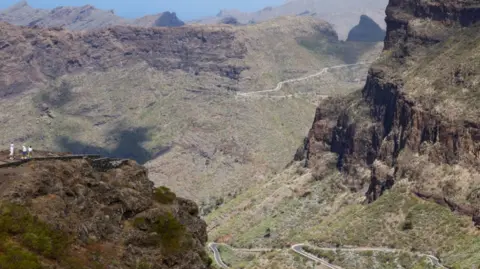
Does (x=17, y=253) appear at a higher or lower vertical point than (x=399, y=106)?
higher

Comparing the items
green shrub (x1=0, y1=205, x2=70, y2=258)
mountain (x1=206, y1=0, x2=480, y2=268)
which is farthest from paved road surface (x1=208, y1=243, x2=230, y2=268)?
green shrub (x1=0, y1=205, x2=70, y2=258)

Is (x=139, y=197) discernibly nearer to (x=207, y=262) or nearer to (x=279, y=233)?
(x=207, y=262)

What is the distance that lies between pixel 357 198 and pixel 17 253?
10689 centimetres

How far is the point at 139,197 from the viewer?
5928 centimetres

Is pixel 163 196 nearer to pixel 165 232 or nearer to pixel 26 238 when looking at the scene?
pixel 165 232

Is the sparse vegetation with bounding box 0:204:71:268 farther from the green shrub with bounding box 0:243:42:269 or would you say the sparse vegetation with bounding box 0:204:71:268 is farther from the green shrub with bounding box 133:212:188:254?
the green shrub with bounding box 133:212:188:254

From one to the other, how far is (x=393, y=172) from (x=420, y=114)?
10.1 meters

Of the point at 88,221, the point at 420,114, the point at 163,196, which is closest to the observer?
the point at 88,221

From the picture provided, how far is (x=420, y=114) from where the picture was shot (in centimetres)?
13288

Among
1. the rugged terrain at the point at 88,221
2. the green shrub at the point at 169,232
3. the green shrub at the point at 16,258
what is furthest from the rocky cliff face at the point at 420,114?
the green shrub at the point at 16,258

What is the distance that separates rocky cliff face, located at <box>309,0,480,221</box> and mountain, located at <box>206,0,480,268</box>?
21 centimetres

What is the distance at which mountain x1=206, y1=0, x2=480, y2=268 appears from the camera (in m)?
115

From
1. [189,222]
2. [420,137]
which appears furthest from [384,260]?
[189,222]

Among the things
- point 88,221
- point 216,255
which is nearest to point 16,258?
point 88,221
